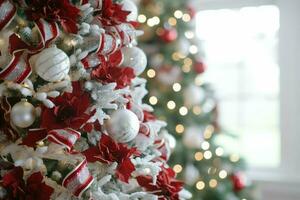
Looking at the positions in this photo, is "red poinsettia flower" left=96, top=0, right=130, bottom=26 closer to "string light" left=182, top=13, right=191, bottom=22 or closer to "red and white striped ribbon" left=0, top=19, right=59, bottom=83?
"red and white striped ribbon" left=0, top=19, right=59, bottom=83

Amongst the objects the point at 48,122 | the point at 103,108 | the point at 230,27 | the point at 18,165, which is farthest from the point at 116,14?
the point at 230,27

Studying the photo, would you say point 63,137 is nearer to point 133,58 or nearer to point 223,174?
point 133,58

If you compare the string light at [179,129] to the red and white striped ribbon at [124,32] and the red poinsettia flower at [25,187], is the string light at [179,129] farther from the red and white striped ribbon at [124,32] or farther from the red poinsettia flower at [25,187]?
the red poinsettia flower at [25,187]

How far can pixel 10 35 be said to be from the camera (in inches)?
49.4

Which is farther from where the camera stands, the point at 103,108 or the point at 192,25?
the point at 192,25

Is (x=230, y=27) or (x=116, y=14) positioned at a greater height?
(x=116, y=14)

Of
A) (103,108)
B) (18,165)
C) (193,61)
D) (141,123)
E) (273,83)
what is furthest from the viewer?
(273,83)

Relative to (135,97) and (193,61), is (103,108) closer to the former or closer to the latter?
(135,97)

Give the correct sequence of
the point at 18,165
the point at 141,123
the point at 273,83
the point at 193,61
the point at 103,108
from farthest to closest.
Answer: the point at 273,83 < the point at 193,61 < the point at 141,123 < the point at 103,108 < the point at 18,165

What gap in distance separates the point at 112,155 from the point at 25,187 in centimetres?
27

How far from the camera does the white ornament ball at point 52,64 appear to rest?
48.5 inches

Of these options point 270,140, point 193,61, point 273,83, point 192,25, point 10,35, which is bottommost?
point 270,140

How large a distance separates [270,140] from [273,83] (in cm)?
43

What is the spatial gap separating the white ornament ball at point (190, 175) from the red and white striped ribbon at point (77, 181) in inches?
51.7
